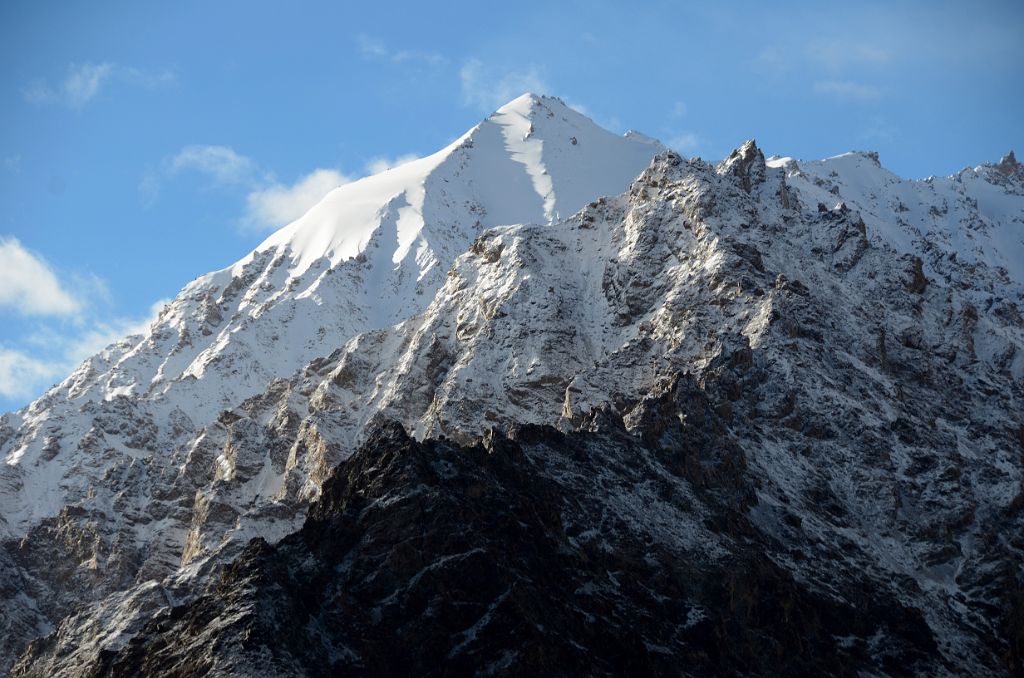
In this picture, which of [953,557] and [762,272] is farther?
[762,272]

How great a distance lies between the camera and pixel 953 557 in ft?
516

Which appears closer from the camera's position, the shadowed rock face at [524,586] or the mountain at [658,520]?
the shadowed rock face at [524,586]

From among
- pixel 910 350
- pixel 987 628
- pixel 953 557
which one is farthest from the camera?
pixel 910 350

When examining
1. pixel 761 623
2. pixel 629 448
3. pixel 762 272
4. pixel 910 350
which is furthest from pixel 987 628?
pixel 762 272

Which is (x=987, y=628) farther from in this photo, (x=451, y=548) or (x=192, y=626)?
(x=192, y=626)

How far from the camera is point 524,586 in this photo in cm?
11019

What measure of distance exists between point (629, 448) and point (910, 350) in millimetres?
55532

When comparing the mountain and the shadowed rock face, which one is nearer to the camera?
the shadowed rock face

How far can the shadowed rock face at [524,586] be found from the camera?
104250 millimetres

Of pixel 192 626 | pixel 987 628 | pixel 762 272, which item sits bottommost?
pixel 987 628

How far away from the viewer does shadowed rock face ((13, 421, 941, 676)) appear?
4104 inches

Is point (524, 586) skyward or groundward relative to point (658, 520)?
groundward

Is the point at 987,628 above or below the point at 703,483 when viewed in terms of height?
below

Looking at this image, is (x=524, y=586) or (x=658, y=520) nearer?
(x=524, y=586)
